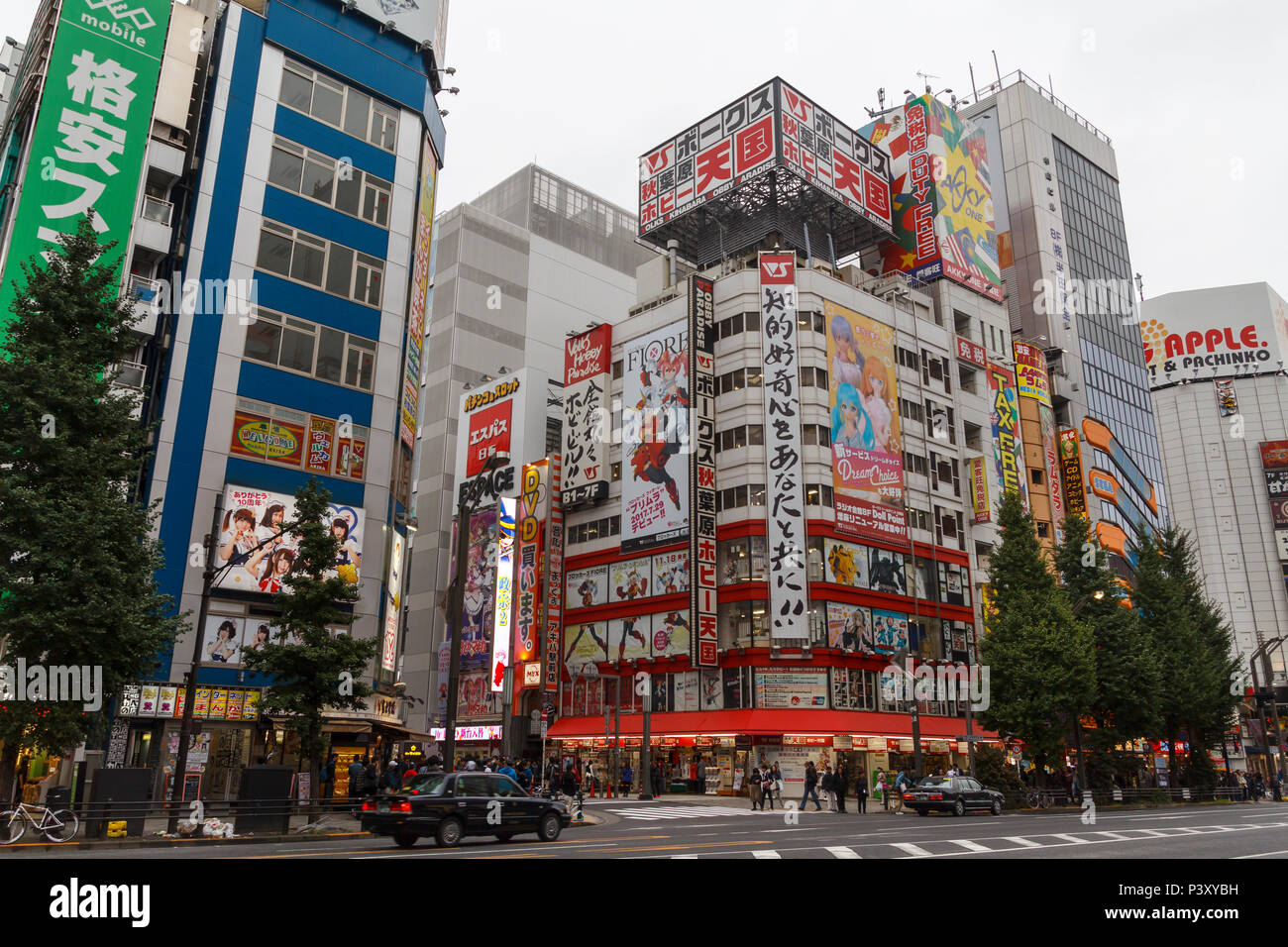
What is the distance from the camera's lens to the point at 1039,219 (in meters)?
95.9

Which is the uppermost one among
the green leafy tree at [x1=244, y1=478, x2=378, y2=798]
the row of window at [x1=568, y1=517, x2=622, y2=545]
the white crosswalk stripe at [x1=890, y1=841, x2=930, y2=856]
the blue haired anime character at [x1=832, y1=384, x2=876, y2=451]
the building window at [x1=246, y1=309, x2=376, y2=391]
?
the blue haired anime character at [x1=832, y1=384, x2=876, y2=451]

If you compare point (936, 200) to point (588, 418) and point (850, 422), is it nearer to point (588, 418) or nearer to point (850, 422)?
point (850, 422)

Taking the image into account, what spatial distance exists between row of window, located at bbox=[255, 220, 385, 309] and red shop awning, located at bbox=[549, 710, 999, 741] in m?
27.8

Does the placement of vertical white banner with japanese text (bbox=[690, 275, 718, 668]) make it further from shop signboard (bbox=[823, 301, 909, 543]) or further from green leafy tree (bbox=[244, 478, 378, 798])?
green leafy tree (bbox=[244, 478, 378, 798])

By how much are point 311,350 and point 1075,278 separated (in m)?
84.4

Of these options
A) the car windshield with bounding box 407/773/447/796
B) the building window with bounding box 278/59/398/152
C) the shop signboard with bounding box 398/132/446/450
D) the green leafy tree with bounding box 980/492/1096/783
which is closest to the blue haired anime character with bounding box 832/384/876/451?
the green leafy tree with bounding box 980/492/1096/783

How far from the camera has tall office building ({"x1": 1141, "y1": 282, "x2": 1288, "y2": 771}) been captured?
123438mm

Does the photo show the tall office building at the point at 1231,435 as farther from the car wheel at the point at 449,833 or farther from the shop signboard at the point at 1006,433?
the car wheel at the point at 449,833

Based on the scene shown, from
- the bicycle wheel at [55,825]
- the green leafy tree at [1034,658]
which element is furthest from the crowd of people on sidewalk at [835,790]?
the bicycle wheel at [55,825]

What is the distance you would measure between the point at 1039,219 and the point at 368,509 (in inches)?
3214

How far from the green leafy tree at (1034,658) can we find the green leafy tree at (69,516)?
111ft

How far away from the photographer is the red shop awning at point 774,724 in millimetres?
50219
